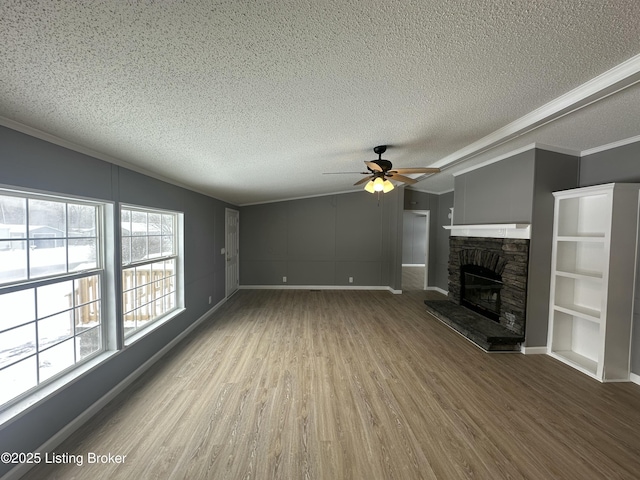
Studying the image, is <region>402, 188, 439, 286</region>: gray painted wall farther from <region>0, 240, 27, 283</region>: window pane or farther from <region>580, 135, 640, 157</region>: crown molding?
<region>0, 240, 27, 283</region>: window pane

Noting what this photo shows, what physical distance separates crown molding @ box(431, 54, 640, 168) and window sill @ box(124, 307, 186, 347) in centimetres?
443

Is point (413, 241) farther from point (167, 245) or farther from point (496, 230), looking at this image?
point (167, 245)

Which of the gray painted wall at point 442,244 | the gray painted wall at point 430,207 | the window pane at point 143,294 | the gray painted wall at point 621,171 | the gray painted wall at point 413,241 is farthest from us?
the gray painted wall at point 413,241

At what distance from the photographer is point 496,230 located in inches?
140

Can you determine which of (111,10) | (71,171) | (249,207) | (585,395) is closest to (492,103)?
(111,10)

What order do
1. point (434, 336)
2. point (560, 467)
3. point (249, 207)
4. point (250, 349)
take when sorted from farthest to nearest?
point (249, 207) < point (434, 336) < point (250, 349) < point (560, 467)

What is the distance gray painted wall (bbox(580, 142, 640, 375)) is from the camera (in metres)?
2.60

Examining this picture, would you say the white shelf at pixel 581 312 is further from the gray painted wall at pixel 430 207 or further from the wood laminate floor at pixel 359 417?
the gray painted wall at pixel 430 207

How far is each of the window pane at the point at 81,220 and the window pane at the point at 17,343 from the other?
0.74m

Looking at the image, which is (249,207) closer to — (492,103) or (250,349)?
(250,349)

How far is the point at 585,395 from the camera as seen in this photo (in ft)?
7.89

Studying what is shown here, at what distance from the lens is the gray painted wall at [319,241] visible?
6613 millimetres

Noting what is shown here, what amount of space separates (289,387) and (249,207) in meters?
5.00

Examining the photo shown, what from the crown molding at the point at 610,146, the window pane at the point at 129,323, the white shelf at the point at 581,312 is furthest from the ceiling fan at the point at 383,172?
the window pane at the point at 129,323
